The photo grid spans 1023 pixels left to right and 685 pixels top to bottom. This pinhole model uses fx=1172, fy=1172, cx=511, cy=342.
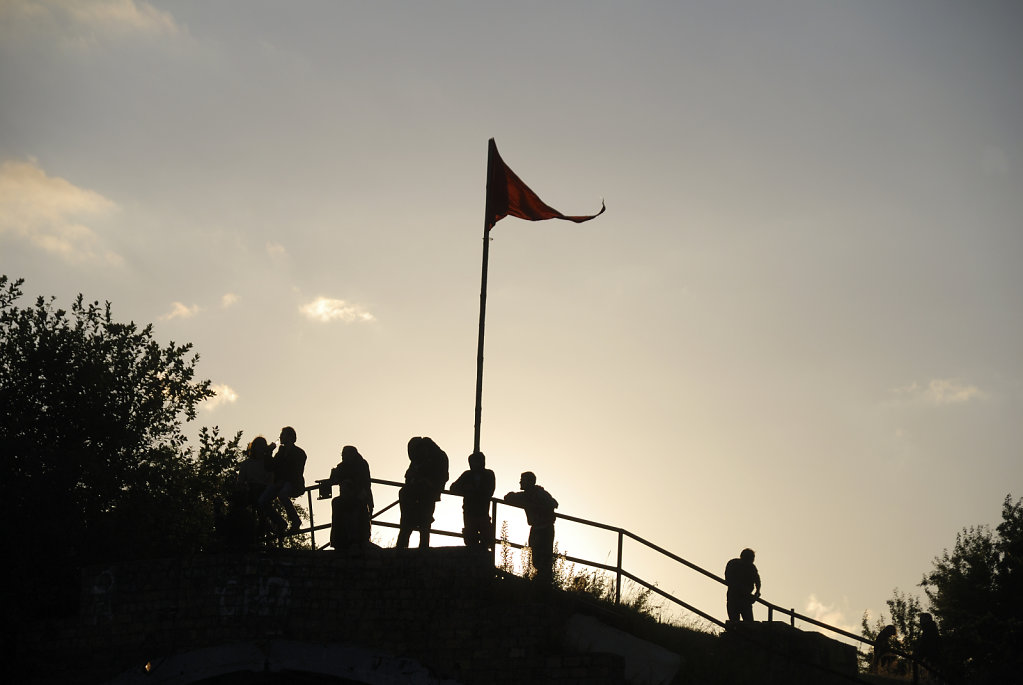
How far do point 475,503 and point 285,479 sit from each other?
8.54 feet

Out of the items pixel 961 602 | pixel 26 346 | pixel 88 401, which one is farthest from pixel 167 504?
pixel 961 602

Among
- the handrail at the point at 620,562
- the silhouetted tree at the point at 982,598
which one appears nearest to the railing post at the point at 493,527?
the handrail at the point at 620,562

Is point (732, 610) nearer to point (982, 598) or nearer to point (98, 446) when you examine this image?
point (98, 446)

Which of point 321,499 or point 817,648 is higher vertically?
point 321,499

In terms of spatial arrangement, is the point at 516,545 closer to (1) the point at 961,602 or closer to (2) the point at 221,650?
(2) the point at 221,650

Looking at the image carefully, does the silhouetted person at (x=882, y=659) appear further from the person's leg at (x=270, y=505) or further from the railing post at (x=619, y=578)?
the person's leg at (x=270, y=505)

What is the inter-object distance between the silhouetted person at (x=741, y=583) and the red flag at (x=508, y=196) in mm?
6977

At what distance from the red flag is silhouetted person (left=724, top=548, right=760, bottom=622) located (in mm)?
6977

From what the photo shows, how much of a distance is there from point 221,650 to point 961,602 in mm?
27620

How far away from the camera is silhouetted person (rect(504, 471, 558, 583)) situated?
16.0 meters

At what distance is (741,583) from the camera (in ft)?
59.2

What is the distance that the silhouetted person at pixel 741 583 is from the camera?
17922mm

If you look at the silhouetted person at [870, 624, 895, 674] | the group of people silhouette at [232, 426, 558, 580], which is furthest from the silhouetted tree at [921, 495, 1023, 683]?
the group of people silhouette at [232, 426, 558, 580]

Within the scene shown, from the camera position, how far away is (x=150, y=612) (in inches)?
603
